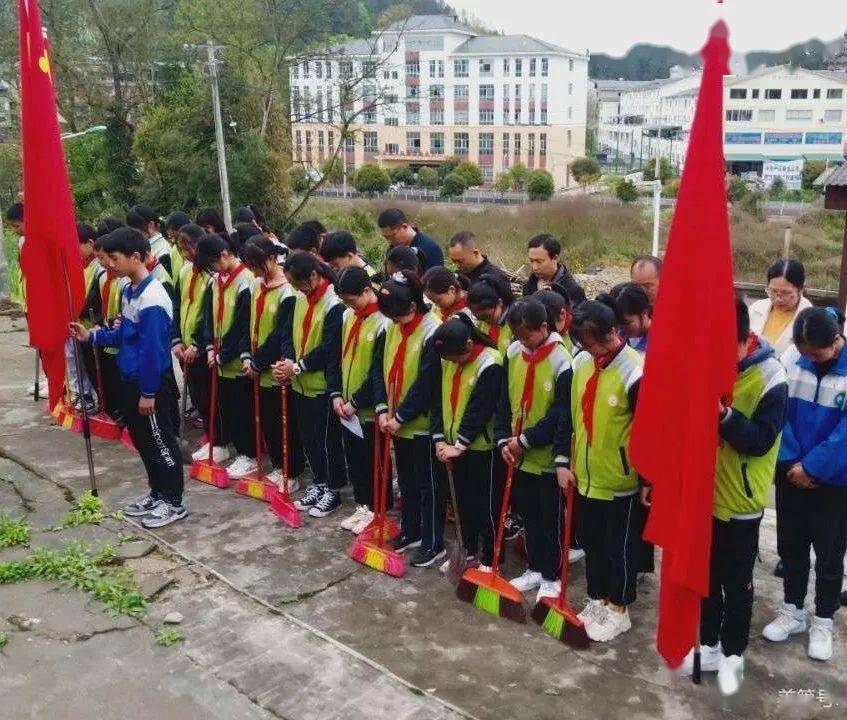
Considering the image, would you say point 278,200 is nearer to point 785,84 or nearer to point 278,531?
point 785,84

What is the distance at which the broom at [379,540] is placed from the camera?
4.90 meters

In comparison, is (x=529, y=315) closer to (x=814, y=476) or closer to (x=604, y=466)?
(x=604, y=466)

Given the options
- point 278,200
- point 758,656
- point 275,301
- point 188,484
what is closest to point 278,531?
point 188,484

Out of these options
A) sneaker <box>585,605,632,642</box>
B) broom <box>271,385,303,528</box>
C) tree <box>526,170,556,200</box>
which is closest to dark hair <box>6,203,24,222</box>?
broom <box>271,385,303,528</box>

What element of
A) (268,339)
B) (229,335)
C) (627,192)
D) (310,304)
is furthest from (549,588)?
(627,192)

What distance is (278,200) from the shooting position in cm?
2741

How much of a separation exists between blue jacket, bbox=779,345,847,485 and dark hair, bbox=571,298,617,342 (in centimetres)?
92

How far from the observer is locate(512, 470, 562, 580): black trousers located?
14.8 feet

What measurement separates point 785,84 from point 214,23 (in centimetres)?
2202

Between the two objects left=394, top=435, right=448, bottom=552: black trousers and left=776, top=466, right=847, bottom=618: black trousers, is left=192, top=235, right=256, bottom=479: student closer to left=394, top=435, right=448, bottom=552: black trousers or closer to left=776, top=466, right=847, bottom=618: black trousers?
left=394, top=435, right=448, bottom=552: black trousers

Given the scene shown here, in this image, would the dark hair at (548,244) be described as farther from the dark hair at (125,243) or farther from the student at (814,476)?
the dark hair at (125,243)

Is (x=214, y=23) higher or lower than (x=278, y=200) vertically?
higher

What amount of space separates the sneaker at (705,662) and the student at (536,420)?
0.81 metres

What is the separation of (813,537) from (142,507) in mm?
4057
